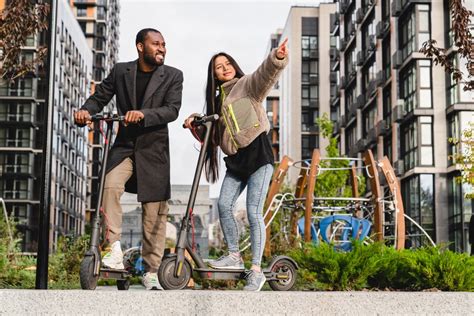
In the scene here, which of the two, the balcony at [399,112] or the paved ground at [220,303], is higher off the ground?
the balcony at [399,112]

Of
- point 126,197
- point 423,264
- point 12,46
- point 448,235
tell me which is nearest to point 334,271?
point 423,264

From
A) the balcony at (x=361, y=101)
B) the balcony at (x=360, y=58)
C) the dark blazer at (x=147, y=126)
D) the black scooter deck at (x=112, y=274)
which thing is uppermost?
the balcony at (x=360, y=58)

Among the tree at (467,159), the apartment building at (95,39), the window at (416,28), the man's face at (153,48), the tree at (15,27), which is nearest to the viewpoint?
the man's face at (153,48)

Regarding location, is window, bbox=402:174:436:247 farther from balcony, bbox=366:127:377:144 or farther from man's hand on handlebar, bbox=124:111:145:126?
man's hand on handlebar, bbox=124:111:145:126

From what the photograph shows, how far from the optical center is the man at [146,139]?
6.28 metres

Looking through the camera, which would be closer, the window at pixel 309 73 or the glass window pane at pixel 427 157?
the glass window pane at pixel 427 157

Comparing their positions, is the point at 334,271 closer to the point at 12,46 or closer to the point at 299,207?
the point at 12,46

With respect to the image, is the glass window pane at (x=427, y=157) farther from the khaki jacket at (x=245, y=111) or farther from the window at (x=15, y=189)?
the window at (x=15, y=189)

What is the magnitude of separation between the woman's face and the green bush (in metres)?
1.63

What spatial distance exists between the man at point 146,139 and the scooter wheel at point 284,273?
0.97 metres

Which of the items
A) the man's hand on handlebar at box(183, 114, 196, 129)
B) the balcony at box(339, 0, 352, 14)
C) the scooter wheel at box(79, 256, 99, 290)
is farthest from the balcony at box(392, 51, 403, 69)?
the scooter wheel at box(79, 256, 99, 290)

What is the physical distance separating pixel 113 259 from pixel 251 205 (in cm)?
115

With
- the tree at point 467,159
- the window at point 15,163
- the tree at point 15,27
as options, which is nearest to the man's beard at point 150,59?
the tree at point 15,27

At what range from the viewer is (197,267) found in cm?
622
